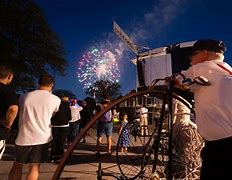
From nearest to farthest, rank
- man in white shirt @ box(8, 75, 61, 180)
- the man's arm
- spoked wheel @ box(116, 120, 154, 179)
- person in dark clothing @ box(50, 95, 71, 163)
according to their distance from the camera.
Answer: the man's arm, man in white shirt @ box(8, 75, 61, 180), spoked wheel @ box(116, 120, 154, 179), person in dark clothing @ box(50, 95, 71, 163)

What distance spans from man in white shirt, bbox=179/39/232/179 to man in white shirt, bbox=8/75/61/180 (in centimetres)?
257

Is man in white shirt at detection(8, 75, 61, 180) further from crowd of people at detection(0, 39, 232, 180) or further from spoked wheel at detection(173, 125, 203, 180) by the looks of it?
spoked wheel at detection(173, 125, 203, 180)

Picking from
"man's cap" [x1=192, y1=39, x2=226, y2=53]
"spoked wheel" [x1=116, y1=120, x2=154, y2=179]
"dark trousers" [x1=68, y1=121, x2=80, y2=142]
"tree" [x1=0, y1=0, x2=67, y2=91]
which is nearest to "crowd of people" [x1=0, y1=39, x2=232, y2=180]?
"man's cap" [x1=192, y1=39, x2=226, y2=53]

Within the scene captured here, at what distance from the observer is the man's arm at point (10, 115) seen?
481cm

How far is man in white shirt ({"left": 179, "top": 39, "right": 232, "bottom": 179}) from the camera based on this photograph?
3.18m

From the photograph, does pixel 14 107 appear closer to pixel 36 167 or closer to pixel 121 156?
pixel 36 167

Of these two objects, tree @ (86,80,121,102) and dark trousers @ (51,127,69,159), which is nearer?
dark trousers @ (51,127,69,159)

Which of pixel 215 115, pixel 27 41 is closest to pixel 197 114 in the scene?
pixel 215 115

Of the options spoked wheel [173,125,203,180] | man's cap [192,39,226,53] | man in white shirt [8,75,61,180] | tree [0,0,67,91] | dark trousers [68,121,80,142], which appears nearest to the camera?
man's cap [192,39,226,53]

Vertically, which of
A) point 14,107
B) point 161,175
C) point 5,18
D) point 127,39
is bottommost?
point 161,175

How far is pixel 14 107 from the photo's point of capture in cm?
485

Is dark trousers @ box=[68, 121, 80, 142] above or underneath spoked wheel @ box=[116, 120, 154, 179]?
above

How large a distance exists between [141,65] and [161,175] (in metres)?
11.2

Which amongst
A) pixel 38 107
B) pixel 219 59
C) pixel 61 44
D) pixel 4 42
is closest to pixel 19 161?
pixel 38 107
